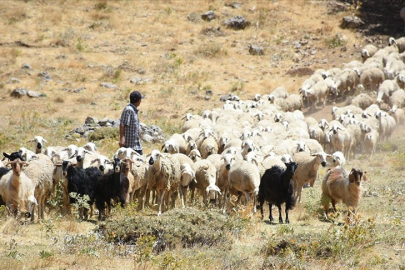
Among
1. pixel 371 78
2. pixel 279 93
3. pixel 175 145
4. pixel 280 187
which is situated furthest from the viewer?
pixel 371 78

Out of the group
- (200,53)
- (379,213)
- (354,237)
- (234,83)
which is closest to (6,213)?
(354,237)

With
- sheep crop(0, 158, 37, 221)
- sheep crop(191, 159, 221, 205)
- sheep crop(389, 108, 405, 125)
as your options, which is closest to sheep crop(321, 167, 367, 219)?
sheep crop(191, 159, 221, 205)

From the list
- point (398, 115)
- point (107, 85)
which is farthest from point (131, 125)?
point (107, 85)

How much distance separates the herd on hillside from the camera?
35.4 ft

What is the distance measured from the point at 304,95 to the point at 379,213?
1559 cm

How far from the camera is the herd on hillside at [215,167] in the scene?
10.8 metres

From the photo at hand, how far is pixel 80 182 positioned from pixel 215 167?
402cm

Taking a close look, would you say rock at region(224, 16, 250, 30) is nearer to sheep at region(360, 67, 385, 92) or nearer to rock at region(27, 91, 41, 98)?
sheep at region(360, 67, 385, 92)

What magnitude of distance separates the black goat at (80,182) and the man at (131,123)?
0.93 metres

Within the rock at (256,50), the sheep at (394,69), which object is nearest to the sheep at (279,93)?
the sheep at (394,69)

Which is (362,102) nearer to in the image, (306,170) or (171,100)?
(171,100)

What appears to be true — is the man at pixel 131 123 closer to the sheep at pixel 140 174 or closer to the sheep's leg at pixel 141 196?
the sheep at pixel 140 174

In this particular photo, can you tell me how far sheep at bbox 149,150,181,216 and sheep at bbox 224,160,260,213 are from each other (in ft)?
4.18

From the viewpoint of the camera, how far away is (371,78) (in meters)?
27.8
